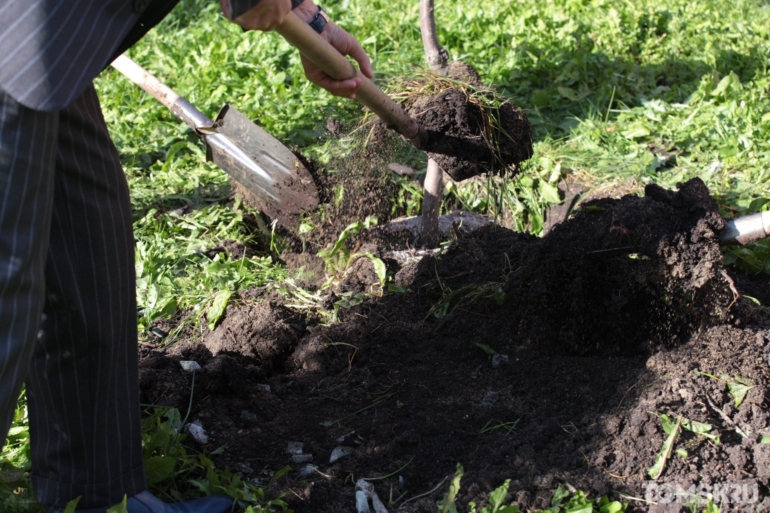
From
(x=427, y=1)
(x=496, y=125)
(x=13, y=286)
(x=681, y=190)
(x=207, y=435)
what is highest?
(x=427, y=1)

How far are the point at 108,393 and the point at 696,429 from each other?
1515 mm

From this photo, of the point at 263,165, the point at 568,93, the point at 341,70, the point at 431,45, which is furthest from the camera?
the point at 568,93

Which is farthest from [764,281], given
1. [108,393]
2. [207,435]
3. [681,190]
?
[108,393]

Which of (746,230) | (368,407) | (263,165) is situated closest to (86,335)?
(368,407)

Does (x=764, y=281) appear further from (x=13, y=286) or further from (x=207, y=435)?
(x=13, y=286)

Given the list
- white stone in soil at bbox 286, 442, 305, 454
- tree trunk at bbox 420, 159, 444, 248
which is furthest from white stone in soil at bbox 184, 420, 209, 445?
tree trunk at bbox 420, 159, 444, 248

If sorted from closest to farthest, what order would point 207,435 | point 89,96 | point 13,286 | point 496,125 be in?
point 13,286, point 89,96, point 207,435, point 496,125

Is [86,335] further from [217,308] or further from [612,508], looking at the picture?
[612,508]

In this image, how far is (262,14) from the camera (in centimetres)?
168

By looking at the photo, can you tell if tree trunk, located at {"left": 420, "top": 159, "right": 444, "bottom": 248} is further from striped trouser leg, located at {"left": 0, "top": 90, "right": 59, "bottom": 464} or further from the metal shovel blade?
striped trouser leg, located at {"left": 0, "top": 90, "right": 59, "bottom": 464}

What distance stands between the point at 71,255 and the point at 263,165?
1.72 meters

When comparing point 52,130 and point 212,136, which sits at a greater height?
point 52,130

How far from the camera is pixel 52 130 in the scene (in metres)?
1.42

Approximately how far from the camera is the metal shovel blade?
325cm
